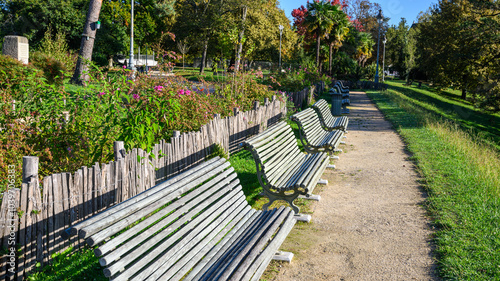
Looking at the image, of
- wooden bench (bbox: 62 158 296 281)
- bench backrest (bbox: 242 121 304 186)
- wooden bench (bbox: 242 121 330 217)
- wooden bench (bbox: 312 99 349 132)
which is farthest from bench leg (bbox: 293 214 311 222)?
wooden bench (bbox: 312 99 349 132)

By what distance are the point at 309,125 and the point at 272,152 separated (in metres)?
2.60

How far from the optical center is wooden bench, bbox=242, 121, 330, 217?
5133mm

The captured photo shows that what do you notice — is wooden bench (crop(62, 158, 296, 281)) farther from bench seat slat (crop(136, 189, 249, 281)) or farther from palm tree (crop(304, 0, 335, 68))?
palm tree (crop(304, 0, 335, 68))

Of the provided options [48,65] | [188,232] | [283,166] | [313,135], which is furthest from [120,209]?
[48,65]

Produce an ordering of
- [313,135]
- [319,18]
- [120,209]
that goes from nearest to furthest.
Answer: [120,209] → [313,135] → [319,18]

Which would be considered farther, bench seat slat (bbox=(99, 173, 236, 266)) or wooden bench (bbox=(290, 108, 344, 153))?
wooden bench (bbox=(290, 108, 344, 153))

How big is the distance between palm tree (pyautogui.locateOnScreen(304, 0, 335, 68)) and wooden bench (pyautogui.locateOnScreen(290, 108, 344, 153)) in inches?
1044

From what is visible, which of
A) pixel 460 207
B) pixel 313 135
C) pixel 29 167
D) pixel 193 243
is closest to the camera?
pixel 193 243

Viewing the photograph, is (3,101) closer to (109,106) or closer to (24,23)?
(109,106)

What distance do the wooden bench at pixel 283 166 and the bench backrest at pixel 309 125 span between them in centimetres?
57

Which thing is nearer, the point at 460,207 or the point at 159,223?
the point at 159,223

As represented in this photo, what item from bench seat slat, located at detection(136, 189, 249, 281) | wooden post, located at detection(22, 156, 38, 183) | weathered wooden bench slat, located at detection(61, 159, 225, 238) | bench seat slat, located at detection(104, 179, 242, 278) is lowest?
bench seat slat, located at detection(136, 189, 249, 281)

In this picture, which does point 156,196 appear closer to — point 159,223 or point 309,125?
point 159,223

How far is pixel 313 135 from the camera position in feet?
26.7
